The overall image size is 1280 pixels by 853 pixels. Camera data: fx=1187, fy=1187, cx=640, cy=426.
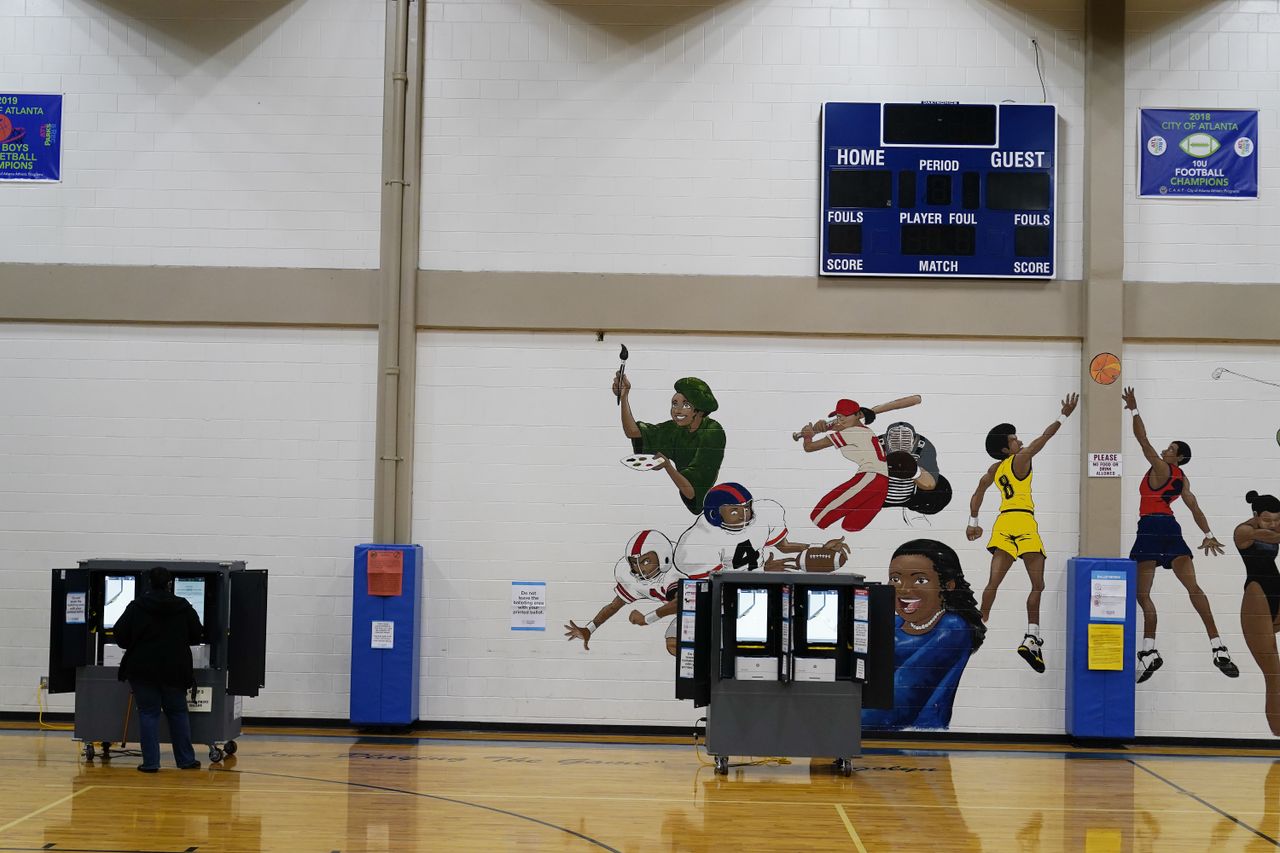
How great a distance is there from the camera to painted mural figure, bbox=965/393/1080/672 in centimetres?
1139

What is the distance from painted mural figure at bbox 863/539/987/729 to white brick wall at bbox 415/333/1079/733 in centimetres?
14

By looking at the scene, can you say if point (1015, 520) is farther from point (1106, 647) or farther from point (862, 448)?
point (862, 448)

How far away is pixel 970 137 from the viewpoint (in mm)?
11438

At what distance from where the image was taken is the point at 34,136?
11.7 meters

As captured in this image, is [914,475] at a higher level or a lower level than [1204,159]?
lower

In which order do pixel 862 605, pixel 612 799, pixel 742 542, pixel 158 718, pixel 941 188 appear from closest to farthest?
pixel 612 799 → pixel 158 718 → pixel 862 605 → pixel 941 188 → pixel 742 542

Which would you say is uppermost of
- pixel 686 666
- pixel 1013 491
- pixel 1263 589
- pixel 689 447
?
pixel 689 447

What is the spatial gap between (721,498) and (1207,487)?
15.3 feet

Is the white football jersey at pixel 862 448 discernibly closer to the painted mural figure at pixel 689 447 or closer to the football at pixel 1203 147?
the painted mural figure at pixel 689 447

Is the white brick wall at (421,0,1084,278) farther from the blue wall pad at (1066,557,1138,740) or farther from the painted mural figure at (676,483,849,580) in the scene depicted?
the blue wall pad at (1066,557,1138,740)

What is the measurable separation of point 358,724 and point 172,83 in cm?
656

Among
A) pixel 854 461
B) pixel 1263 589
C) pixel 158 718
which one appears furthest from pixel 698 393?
pixel 1263 589

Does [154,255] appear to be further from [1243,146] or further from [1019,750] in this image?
[1243,146]

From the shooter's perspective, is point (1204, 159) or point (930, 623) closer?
point (930, 623)
